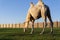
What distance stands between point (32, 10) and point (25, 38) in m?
3.85

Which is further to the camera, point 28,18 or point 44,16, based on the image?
point 28,18

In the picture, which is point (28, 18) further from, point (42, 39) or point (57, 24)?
point (57, 24)

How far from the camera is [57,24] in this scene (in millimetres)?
47812

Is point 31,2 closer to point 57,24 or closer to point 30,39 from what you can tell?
point 30,39

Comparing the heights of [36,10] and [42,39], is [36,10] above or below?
above

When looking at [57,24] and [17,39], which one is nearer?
[17,39]

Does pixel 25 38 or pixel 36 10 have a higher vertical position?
pixel 36 10

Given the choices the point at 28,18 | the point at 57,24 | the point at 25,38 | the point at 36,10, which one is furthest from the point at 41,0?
the point at 57,24

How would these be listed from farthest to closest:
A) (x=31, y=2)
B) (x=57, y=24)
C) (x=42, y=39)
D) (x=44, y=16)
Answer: (x=57, y=24), (x=31, y=2), (x=44, y=16), (x=42, y=39)

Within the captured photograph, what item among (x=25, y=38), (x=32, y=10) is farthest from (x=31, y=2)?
(x=25, y=38)

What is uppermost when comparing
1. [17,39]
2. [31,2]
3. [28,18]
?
[31,2]

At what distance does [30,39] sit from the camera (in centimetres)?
1548

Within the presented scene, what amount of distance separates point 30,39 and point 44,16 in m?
3.19

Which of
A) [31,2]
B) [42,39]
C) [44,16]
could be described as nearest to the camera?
[42,39]
